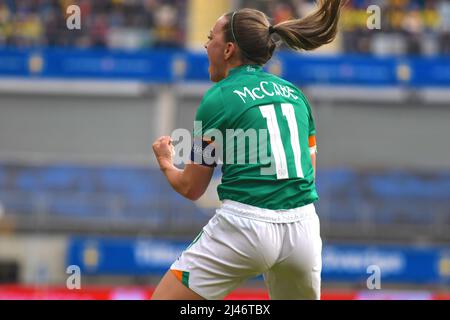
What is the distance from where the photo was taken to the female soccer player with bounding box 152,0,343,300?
13.4 feet

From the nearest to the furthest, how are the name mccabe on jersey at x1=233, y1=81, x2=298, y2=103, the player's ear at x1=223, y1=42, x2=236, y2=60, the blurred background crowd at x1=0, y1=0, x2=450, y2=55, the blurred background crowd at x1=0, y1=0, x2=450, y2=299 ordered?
the name mccabe on jersey at x1=233, y1=81, x2=298, y2=103, the player's ear at x1=223, y1=42, x2=236, y2=60, the blurred background crowd at x1=0, y1=0, x2=450, y2=299, the blurred background crowd at x1=0, y1=0, x2=450, y2=55

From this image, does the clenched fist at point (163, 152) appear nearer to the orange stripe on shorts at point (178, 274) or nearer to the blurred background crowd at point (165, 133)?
the orange stripe on shorts at point (178, 274)

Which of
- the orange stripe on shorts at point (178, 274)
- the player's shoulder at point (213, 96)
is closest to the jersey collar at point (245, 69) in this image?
the player's shoulder at point (213, 96)

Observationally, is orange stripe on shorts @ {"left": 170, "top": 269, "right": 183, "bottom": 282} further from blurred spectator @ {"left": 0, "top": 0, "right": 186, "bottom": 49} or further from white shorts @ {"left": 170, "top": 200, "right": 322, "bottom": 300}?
blurred spectator @ {"left": 0, "top": 0, "right": 186, "bottom": 49}

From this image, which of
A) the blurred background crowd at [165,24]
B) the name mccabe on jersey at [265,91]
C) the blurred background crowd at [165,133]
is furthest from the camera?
the blurred background crowd at [165,24]

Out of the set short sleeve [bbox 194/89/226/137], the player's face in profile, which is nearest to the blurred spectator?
the player's face in profile

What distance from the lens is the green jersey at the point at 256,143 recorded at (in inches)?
162

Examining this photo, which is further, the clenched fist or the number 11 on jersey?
the clenched fist

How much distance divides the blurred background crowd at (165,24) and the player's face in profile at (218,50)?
51.0 ft

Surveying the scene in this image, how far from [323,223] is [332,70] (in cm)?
393

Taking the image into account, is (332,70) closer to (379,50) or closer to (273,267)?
(379,50)

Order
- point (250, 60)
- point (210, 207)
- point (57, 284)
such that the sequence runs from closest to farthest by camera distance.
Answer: point (250, 60) → point (57, 284) → point (210, 207)
